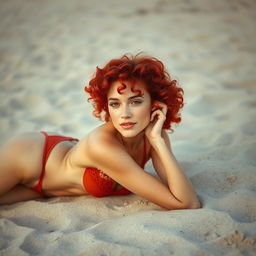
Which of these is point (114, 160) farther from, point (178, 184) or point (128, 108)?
point (178, 184)

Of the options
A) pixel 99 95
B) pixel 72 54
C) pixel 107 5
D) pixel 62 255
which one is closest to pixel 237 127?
pixel 99 95

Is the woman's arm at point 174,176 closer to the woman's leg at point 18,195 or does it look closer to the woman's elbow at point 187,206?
the woman's elbow at point 187,206

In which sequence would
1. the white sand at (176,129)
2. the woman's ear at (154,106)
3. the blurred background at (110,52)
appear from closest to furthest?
1. the white sand at (176,129)
2. the woman's ear at (154,106)
3. the blurred background at (110,52)

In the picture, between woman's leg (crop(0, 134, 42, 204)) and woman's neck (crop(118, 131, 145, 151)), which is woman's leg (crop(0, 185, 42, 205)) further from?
woman's neck (crop(118, 131, 145, 151))

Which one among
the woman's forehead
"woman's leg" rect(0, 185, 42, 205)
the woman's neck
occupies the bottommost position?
"woman's leg" rect(0, 185, 42, 205)

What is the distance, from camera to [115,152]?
7.77 feet

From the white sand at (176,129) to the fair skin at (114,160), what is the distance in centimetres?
14

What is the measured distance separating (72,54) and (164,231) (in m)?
5.49

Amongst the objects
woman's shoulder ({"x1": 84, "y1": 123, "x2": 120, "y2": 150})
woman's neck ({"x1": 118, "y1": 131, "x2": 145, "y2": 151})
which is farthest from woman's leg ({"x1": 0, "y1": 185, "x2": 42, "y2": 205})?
woman's neck ({"x1": 118, "y1": 131, "x2": 145, "y2": 151})

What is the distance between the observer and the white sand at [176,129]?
82.8 inches

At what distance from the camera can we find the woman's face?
7.86 ft

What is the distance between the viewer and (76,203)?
2719 mm

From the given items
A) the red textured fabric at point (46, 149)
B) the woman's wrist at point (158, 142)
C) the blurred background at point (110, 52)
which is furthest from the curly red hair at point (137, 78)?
the blurred background at point (110, 52)

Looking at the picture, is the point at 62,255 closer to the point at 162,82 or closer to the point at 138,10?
the point at 162,82
